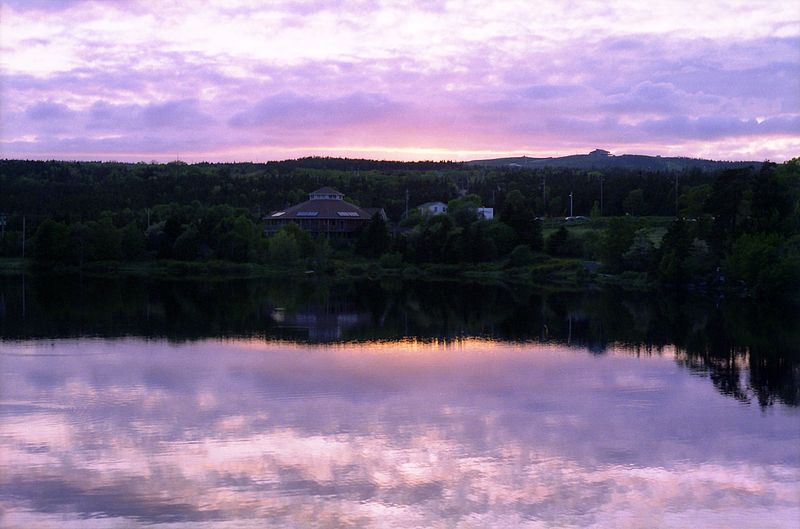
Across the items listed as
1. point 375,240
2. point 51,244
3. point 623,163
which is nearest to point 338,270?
point 375,240

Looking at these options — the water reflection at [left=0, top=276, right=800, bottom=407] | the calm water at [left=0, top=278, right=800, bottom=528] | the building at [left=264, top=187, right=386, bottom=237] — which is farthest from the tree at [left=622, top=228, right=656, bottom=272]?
the building at [left=264, top=187, right=386, bottom=237]

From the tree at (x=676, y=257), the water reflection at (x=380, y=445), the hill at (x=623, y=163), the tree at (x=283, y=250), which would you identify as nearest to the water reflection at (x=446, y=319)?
the tree at (x=676, y=257)

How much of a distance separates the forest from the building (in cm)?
284

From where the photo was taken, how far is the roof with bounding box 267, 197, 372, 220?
233ft

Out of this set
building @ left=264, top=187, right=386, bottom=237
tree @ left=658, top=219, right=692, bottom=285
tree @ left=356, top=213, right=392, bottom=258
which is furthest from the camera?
building @ left=264, top=187, right=386, bottom=237

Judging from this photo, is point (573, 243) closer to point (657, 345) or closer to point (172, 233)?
point (172, 233)

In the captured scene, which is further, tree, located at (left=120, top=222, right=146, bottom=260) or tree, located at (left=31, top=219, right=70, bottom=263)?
tree, located at (left=120, top=222, right=146, bottom=260)

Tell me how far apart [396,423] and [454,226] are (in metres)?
50.1

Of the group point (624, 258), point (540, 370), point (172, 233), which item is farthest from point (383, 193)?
point (540, 370)

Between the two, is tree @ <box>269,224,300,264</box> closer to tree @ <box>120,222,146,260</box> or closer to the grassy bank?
the grassy bank

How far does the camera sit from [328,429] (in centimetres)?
1652

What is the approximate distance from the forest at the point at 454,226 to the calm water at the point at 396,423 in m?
13.1

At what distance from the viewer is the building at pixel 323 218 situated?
7050 centimetres

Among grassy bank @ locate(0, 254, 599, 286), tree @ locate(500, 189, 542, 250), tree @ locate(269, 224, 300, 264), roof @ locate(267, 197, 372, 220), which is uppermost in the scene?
roof @ locate(267, 197, 372, 220)
